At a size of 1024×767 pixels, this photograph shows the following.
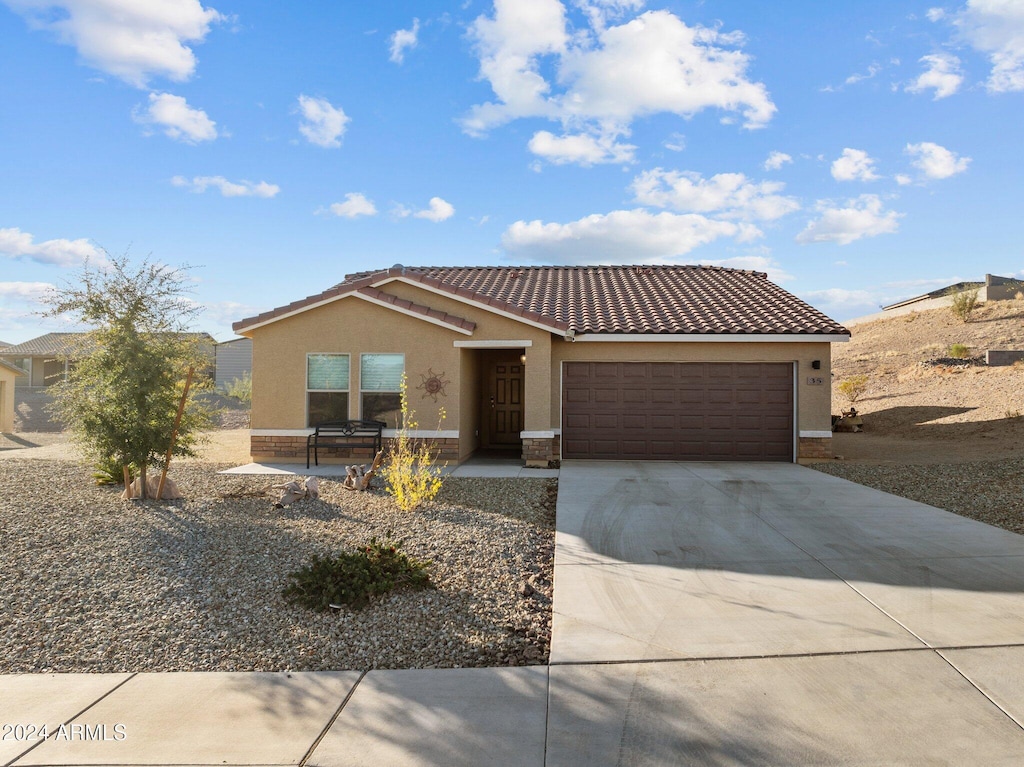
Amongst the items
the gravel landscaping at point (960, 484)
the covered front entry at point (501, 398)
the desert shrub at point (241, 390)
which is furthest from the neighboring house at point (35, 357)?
the gravel landscaping at point (960, 484)

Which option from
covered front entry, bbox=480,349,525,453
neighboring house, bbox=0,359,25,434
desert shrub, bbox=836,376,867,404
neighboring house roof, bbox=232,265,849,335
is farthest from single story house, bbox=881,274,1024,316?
neighboring house, bbox=0,359,25,434

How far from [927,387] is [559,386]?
1780cm

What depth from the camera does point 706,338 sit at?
1377 centimetres

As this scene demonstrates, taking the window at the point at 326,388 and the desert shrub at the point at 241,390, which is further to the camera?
the desert shrub at the point at 241,390

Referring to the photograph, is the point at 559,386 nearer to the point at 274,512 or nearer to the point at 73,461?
the point at 274,512

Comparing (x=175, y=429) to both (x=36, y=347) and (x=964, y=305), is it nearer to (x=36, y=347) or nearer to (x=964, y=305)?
(x=964, y=305)

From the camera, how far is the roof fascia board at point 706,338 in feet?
44.5

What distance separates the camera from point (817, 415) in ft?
45.7

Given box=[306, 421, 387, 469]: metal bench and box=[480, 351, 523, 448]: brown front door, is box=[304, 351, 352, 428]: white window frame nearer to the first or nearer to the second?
box=[306, 421, 387, 469]: metal bench

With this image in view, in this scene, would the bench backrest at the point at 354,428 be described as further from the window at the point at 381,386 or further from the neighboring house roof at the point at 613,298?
the neighboring house roof at the point at 613,298

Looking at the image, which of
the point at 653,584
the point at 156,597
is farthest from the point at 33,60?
→ the point at 653,584

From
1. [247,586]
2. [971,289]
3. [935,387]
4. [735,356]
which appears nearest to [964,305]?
[971,289]

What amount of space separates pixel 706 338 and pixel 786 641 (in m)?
10.1

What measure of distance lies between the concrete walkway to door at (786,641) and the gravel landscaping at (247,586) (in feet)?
1.75
